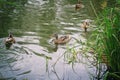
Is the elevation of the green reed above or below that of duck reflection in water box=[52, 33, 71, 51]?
above

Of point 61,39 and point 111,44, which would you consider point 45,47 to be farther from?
point 111,44

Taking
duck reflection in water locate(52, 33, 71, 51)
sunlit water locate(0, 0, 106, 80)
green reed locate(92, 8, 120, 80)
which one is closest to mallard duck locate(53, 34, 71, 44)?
duck reflection in water locate(52, 33, 71, 51)

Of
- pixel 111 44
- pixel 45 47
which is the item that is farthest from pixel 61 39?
pixel 111 44

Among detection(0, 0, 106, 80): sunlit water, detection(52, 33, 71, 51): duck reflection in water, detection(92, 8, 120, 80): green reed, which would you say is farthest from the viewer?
detection(52, 33, 71, 51): duck reflection in water

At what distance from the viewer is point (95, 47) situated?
7.45 metres

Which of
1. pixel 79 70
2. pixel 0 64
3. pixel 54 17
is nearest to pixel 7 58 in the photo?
pixel 0 64

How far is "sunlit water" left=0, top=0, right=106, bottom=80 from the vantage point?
8177mm

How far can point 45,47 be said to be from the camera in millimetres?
10664

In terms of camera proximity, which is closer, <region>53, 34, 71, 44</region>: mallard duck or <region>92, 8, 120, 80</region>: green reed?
<region>92, 8, 120, 80</region>: green reed

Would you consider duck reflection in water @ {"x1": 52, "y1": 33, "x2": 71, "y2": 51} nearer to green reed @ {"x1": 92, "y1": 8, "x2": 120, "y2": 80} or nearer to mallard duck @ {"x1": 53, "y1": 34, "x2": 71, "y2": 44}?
mallard duck @ {"x1": 53, "y1": 34, "x2": 71, "y2": 44}

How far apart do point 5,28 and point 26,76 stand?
195 inches

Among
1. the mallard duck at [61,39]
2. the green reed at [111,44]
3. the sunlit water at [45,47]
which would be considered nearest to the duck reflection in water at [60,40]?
the mallard duck at [61,39]

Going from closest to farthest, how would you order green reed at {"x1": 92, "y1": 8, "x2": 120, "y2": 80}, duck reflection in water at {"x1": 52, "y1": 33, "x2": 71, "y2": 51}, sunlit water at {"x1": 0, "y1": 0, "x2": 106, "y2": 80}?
green reed at {"x1": 92, "y1": 8, "x2": 120, "y2": 80}, sunlit water at {"x1": 0, "y1": 0, "x2": 106, "y2": 80}, duck reflection in water at {"x1": 52, "y1": 33, "x2": 71, "y2": 51}

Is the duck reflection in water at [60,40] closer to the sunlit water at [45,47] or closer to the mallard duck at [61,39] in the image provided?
the mallard duck at [61,39]
